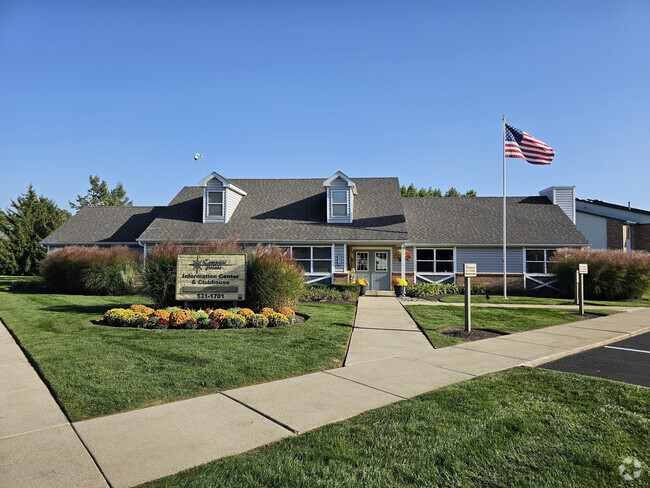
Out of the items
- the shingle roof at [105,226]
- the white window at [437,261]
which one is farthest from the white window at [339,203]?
the shingle roof at [105,226]

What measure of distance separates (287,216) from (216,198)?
13.2ft

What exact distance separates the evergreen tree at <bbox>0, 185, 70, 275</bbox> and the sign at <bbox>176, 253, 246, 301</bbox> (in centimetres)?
2850

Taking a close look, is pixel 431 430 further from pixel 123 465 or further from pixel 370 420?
pixel 123 465

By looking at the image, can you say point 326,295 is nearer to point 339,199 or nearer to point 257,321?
point 257,321

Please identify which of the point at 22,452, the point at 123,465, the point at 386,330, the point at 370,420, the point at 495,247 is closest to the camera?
the point at 123,465

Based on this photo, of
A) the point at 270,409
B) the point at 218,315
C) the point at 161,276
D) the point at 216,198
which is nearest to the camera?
the point at 270,409

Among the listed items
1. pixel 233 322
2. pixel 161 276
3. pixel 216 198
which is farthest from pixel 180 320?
pixel 216 198

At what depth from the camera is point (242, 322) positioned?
9.69 meters

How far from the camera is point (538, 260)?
21.8m

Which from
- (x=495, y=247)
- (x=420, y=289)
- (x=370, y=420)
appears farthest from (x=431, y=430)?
(x=495, y=247)

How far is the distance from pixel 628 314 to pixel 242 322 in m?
11.9

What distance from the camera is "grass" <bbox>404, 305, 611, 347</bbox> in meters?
9.63

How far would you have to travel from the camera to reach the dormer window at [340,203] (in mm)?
22141

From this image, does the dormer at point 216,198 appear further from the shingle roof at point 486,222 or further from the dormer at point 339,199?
the shingle roof at point 486,222
